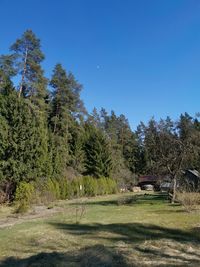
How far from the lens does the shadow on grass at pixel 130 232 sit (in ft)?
40.8

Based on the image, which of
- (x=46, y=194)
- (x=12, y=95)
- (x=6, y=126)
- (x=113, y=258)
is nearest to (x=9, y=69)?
(x=12, y=95)

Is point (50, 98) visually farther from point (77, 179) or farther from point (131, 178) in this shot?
point (131, 178)

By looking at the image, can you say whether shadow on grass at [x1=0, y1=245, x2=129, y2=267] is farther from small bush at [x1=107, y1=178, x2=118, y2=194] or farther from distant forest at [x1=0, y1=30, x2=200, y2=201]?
small bush at [x1=107, y1=178, x2=118, y2=194]

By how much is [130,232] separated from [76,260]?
20.8 ft

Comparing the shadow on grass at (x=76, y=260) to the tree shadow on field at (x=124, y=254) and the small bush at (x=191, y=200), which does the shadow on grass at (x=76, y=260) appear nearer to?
the tree shadow on field at (x=124, y=254)

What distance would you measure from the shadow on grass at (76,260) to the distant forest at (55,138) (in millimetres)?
20890

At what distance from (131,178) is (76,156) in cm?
1729

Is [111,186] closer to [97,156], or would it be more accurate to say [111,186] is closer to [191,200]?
[97,156]

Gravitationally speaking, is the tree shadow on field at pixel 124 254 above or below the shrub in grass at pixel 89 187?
below

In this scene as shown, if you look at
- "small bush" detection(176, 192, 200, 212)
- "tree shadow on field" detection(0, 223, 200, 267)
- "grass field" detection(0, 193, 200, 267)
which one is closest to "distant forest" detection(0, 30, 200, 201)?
"small bush" detection(176, 192, 200, 212)

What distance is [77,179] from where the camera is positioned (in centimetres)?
4447

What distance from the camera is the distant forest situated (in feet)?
98.3

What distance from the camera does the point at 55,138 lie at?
158ft

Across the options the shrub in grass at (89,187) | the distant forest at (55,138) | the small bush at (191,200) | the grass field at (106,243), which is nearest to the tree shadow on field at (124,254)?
the grass field at (106,243)
